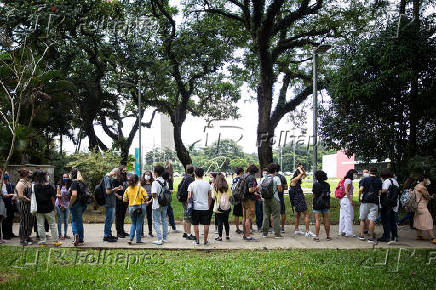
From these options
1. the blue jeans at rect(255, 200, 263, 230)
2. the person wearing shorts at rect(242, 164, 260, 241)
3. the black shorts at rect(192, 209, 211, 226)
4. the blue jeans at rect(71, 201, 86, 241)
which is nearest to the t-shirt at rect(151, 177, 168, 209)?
the black shorts at rect(192, 209, 211, 226)

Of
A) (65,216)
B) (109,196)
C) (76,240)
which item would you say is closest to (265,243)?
(109,196)

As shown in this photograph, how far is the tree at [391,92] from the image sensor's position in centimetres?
1144

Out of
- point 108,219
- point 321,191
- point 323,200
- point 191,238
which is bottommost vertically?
point 191,238

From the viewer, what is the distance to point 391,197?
8.66 meters

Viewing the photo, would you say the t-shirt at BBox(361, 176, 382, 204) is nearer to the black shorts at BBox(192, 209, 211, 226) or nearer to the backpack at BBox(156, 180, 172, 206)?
the black shorts at BBox(192, 209, 211, 226)

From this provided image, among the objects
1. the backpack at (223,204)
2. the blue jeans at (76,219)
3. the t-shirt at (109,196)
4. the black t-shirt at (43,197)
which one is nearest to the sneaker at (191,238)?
the backpack at (223,204)

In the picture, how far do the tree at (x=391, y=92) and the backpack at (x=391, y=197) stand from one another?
158 inches

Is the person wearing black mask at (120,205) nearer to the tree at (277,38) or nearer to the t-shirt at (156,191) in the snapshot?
the t-shirt at (156,191)

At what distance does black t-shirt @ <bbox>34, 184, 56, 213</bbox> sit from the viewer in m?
8.15

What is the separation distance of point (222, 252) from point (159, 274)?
2273mm

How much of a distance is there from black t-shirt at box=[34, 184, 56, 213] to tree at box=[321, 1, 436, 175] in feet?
31.4

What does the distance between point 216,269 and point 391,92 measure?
30.4ft

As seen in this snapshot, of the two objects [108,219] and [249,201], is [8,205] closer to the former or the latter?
[108,219]

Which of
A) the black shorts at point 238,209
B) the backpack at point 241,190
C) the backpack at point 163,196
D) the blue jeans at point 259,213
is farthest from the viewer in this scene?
the blue jeans at point 259,213
